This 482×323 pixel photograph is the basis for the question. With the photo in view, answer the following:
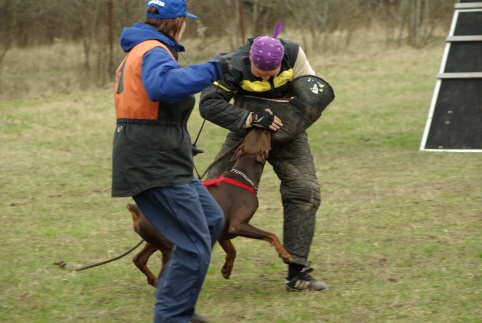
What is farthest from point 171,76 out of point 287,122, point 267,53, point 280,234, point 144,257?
point 280,234

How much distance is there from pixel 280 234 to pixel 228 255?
156cm

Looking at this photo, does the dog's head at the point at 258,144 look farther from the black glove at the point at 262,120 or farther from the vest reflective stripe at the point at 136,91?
the vest reflective stripe at the point at 136,91

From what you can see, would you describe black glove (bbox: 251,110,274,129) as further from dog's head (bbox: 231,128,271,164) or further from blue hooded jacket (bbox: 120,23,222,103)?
blue hooded jacket (bbox: 120,23,222,103)

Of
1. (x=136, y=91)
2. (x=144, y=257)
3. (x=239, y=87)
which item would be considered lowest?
(x=144, y=257)

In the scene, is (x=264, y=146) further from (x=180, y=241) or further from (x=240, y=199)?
(x=180, y=241)

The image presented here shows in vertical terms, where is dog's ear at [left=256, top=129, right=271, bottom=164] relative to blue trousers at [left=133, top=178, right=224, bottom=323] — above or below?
above

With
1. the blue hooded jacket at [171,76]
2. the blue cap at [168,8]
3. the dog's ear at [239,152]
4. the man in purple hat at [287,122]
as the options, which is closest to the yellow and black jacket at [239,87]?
the man in purple hat at [287,122]

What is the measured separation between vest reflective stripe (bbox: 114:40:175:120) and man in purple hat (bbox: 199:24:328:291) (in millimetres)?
1117

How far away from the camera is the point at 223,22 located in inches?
732

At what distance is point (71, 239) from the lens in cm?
634

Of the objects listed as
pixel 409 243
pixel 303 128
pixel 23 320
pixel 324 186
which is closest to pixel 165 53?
pixel 303 128

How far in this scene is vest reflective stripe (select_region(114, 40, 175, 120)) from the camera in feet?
11.7

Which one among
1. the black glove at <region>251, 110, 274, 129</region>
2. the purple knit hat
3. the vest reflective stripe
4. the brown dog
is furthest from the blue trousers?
the purple knit hat

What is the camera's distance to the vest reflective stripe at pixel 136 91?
358 centimetres
